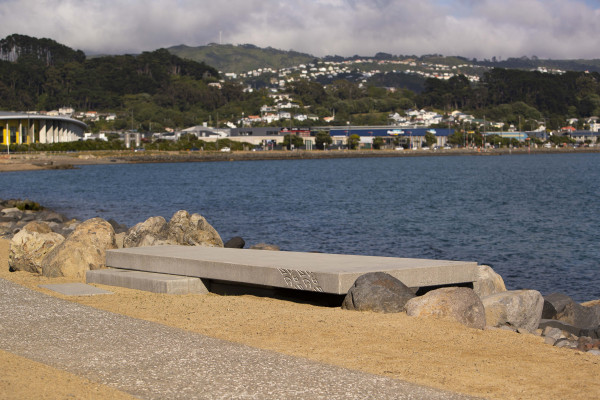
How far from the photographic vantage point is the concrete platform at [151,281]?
1130cm

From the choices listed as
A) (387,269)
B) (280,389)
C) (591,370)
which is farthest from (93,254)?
(591,370)

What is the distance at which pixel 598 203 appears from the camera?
42.8 meters

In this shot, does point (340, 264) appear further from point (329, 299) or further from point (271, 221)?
point (271, 221)

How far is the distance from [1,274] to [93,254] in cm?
164

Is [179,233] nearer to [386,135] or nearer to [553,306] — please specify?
[553,306]

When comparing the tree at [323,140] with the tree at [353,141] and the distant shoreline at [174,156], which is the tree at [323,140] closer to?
the tree at [353,141]

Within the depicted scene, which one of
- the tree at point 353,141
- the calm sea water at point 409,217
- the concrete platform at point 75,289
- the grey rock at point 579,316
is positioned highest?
the tree at point 353,141

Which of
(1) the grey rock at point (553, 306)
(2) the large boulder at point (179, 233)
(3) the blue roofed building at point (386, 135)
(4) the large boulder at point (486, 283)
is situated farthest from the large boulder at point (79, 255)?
(3) the blue roofed building at point (386, 135)

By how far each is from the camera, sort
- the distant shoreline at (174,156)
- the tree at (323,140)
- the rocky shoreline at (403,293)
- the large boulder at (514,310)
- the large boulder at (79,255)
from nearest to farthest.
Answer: the rocky shoreline at (403,293), the large boulder at (514,310), the large boulder at (79,255), the distant shoreline at (174,156), the tree at (323,140)

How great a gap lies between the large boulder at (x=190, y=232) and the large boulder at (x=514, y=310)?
22.7 ft

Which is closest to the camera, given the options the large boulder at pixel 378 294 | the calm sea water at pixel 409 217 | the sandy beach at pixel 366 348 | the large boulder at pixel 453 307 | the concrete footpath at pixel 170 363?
the concrete footpath at pixel 170 363

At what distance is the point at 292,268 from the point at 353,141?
154335 millimetres

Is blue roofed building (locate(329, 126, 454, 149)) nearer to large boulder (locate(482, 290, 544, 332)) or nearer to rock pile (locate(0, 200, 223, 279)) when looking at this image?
rock pile (locate(0, 200, 223, 279))

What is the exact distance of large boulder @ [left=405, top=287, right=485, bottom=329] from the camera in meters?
9.21
